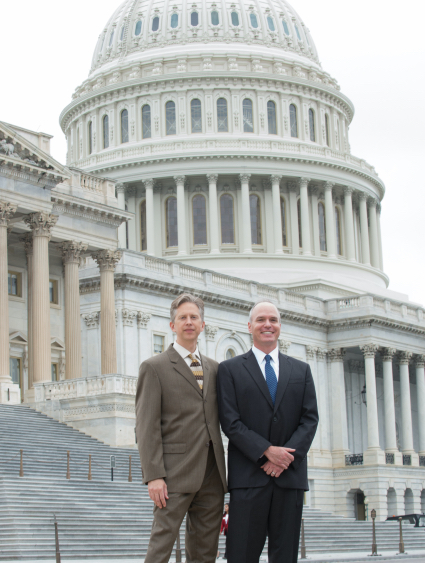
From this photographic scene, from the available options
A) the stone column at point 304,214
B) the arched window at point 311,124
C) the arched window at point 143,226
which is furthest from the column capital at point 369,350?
the arched window at point 311,124

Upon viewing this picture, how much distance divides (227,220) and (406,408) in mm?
22668

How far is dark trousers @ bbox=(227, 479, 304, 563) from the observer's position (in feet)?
31.0

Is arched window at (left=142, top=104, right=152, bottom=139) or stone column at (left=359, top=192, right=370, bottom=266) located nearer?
arched window at (left=142, top=104, right=152, bottom=139)

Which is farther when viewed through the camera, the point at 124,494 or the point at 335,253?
the point at 335,253

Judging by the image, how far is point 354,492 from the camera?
68.2 metres

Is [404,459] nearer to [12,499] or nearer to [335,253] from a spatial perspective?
[335,253]

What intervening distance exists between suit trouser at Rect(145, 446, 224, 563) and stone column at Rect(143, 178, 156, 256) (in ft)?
249

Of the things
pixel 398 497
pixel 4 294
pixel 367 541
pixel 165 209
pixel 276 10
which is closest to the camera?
pixel 367 541

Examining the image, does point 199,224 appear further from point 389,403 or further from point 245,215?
point 389,403

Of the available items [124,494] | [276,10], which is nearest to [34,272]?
[124,494]

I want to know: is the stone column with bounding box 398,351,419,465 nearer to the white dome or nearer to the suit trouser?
the white dome

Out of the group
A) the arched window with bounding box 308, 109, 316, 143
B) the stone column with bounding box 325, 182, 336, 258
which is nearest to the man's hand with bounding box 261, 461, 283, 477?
the stone column with bounding box 325, 182, 336, 258

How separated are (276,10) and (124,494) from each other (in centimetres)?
7173

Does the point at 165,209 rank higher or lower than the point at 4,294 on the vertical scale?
higher
